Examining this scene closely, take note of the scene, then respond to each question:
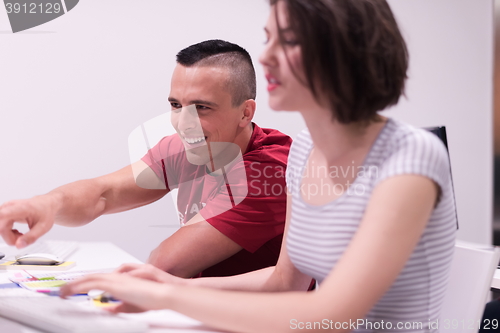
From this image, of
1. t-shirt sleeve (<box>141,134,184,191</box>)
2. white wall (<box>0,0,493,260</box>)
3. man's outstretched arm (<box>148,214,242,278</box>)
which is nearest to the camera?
man's outstretched arm (<box>148,214,242,278</box>)

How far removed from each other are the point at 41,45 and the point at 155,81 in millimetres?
547

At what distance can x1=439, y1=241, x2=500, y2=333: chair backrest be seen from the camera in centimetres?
89

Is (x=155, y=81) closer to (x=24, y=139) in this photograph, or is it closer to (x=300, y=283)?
(x=24, y=139)

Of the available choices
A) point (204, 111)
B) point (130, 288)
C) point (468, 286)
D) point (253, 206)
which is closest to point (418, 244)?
point (468, 286)

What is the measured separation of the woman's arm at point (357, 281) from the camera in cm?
61

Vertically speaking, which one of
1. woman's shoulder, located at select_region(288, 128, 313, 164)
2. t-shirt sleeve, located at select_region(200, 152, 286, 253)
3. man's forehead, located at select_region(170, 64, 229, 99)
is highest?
man's forehead, located at select_region(170, 64, 229, 99)

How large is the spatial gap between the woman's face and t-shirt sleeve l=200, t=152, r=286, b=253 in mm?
543

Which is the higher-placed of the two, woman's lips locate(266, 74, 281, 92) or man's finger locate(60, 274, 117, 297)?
woman's lips locate(266, 74, 281, 92)

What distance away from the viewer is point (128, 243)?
92.0 inches

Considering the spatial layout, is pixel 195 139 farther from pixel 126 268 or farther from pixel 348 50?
pixel 348 50

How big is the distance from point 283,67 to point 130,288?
0.41m

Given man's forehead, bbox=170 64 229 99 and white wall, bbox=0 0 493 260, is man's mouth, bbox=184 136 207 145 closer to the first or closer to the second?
man's forehead, bbox=170 64 229 99

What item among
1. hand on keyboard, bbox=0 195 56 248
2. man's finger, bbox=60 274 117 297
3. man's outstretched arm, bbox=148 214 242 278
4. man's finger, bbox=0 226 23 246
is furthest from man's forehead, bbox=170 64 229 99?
man's finger, bbox=60 274 117 297

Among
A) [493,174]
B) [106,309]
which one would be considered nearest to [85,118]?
[106,309]
